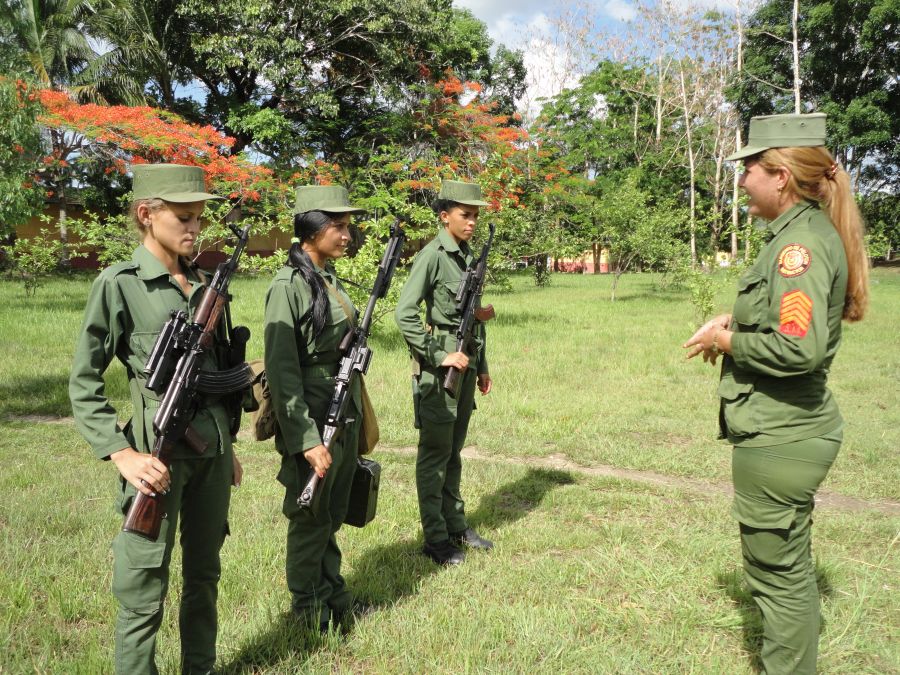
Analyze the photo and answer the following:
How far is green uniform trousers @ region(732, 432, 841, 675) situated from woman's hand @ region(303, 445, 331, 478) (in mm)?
1642

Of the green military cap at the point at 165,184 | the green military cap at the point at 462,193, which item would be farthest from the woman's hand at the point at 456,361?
the green military cap at the point at 165,184

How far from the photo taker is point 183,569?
8.25 ft

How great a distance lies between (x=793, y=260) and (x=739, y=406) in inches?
22.5

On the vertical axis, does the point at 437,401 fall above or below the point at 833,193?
below

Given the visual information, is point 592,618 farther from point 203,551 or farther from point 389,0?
point 389,0

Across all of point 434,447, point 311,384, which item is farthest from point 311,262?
point 434,447

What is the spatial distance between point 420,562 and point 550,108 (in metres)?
34.2

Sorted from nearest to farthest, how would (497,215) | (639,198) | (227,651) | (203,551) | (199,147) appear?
(203,551)
(227,651)
(497,215)
(199,147)
(639,198)

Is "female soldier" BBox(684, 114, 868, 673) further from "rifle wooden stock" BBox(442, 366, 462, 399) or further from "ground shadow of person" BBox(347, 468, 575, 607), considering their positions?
"ground shadow of person" BBox(347, 468, 575, 607)

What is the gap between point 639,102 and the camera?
35.1m

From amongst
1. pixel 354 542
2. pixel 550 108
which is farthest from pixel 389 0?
pixel 354 542

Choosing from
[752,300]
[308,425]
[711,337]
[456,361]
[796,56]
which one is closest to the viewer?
[752,300]

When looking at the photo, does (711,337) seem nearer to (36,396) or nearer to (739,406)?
(739,406)

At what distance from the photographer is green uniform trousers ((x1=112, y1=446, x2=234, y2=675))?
221 cm
